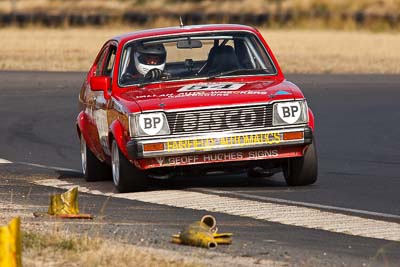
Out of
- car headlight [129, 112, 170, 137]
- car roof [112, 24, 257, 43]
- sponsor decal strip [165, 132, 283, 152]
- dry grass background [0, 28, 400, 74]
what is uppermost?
car roof [112, 24, 257, 43]

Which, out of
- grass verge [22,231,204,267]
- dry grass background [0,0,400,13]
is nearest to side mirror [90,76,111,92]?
grass verge [22,231,204,267]

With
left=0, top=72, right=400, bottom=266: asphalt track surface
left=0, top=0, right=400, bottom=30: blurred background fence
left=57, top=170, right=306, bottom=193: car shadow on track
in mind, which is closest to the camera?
left=0, top=72, right=400, bottom=266: asphalt track surface

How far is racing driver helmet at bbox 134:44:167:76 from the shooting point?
12.5 m

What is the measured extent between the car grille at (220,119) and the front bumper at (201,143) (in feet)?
0.21

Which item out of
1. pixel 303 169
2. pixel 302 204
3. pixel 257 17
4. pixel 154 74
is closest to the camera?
pixel 302 204

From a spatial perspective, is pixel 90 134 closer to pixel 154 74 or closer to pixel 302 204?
pixel 154 74

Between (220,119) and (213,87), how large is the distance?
563 millimetres

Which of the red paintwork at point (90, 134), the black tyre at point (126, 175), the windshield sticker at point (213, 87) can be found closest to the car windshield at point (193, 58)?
the windshield sticker at point (213, 87)

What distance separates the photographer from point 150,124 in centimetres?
1129

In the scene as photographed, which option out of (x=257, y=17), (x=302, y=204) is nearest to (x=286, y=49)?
(x=257, y=17)

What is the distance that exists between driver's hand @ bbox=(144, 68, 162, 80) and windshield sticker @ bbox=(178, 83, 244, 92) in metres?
0.46

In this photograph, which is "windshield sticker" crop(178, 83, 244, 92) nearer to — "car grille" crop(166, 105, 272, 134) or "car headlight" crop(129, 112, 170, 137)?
"car grille" crop(166, 105, 272, 134)

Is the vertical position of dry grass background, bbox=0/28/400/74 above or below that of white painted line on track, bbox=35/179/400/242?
below

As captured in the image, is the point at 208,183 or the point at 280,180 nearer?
the point at 208,183
